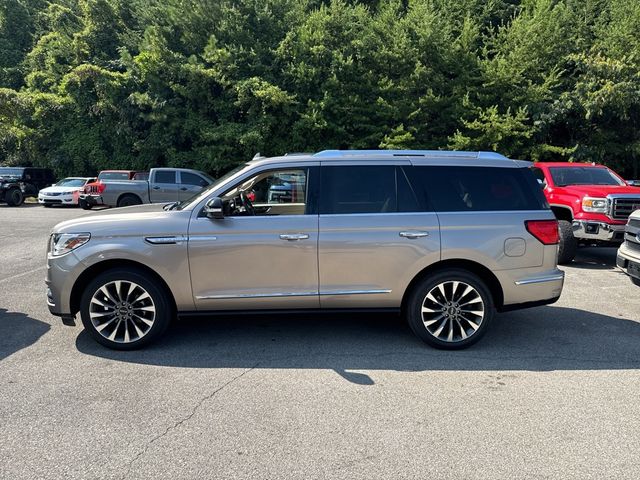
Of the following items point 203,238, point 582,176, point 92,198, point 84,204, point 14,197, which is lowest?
point 84,204

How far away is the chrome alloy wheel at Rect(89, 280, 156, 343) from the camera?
15.0 feet

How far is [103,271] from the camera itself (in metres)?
4.66

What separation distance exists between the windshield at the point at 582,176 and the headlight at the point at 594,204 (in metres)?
1.11

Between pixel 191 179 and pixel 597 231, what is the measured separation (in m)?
14.0

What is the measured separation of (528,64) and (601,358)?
69.4 ft

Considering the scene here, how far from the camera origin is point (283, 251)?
461 centimetres

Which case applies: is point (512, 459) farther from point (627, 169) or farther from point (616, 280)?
point (627, 169)

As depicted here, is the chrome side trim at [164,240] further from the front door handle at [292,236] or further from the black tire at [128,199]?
the black tire at [128,199]

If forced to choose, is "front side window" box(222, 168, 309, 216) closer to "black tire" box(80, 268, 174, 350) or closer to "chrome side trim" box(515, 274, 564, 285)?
"black tire" box(80, 268, 174, 350)

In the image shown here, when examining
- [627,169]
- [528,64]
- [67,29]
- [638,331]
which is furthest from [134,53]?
[638,331]

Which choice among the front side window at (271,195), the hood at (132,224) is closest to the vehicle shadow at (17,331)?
the hood at (132,224)

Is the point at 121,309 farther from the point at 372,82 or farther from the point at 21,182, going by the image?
Result: the point at 21,182

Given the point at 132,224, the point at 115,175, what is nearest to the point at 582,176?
the point at 132,224

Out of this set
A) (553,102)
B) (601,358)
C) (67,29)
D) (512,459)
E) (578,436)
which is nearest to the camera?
(512,459)
